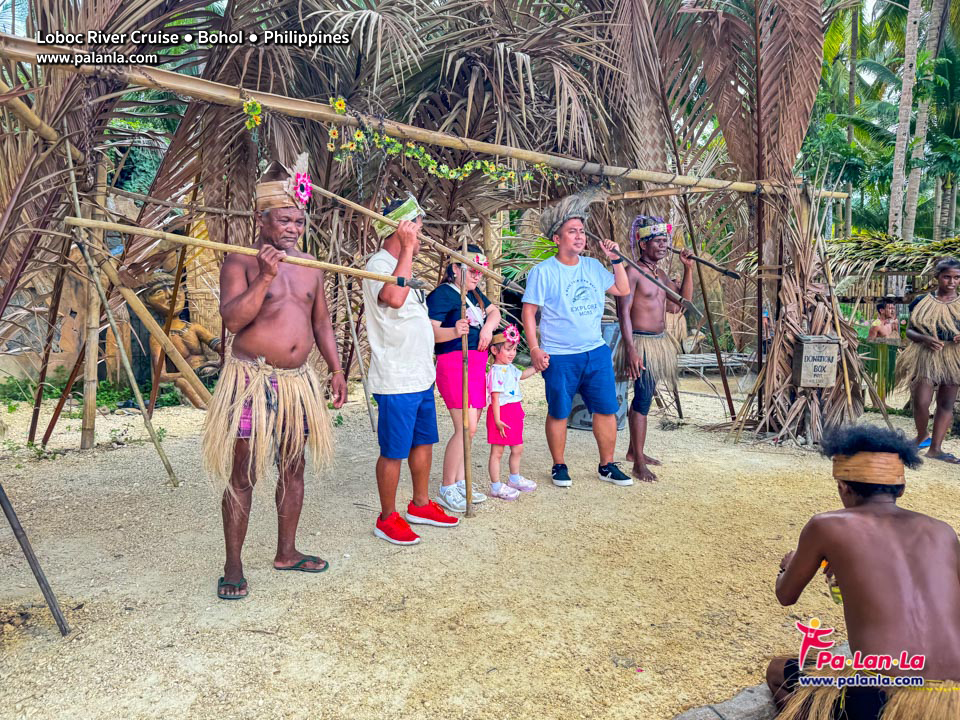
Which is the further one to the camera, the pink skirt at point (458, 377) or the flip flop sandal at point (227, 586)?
the pink skirt at point (458, 377)

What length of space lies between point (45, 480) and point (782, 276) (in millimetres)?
5592

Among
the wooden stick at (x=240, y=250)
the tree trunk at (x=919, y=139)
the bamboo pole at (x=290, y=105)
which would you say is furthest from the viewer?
the tree trunk at (x=919, y=139)

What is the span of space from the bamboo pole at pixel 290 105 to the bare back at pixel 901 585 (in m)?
3.05

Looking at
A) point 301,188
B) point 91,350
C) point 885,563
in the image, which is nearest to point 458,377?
point 301,188

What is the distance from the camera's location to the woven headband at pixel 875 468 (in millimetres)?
1736

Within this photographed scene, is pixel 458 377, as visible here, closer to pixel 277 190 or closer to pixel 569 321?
pixel 569 321

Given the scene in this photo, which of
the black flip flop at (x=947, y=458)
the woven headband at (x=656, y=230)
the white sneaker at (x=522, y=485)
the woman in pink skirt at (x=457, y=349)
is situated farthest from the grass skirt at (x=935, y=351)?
the woman in pink skirt at (x=457, y=349)

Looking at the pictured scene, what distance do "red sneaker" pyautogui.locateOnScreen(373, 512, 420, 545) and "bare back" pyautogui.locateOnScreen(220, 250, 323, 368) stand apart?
3.28ft

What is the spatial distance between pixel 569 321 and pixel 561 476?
100cm

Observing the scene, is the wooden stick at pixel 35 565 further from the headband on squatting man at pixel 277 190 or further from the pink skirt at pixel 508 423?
the pink skirt at pixel 508 423

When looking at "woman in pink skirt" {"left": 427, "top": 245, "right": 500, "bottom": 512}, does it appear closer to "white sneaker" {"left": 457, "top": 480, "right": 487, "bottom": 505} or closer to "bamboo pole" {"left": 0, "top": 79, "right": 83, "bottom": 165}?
"white sneaker" {"left": 457, "top": 480, "right": 487, "bottom": 505}

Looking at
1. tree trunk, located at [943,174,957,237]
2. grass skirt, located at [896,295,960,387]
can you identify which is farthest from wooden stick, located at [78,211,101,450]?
tree trunk, located at [943,174,957,237]

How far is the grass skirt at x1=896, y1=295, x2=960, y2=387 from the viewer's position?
5172mm

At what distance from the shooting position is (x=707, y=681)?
2215 mm
